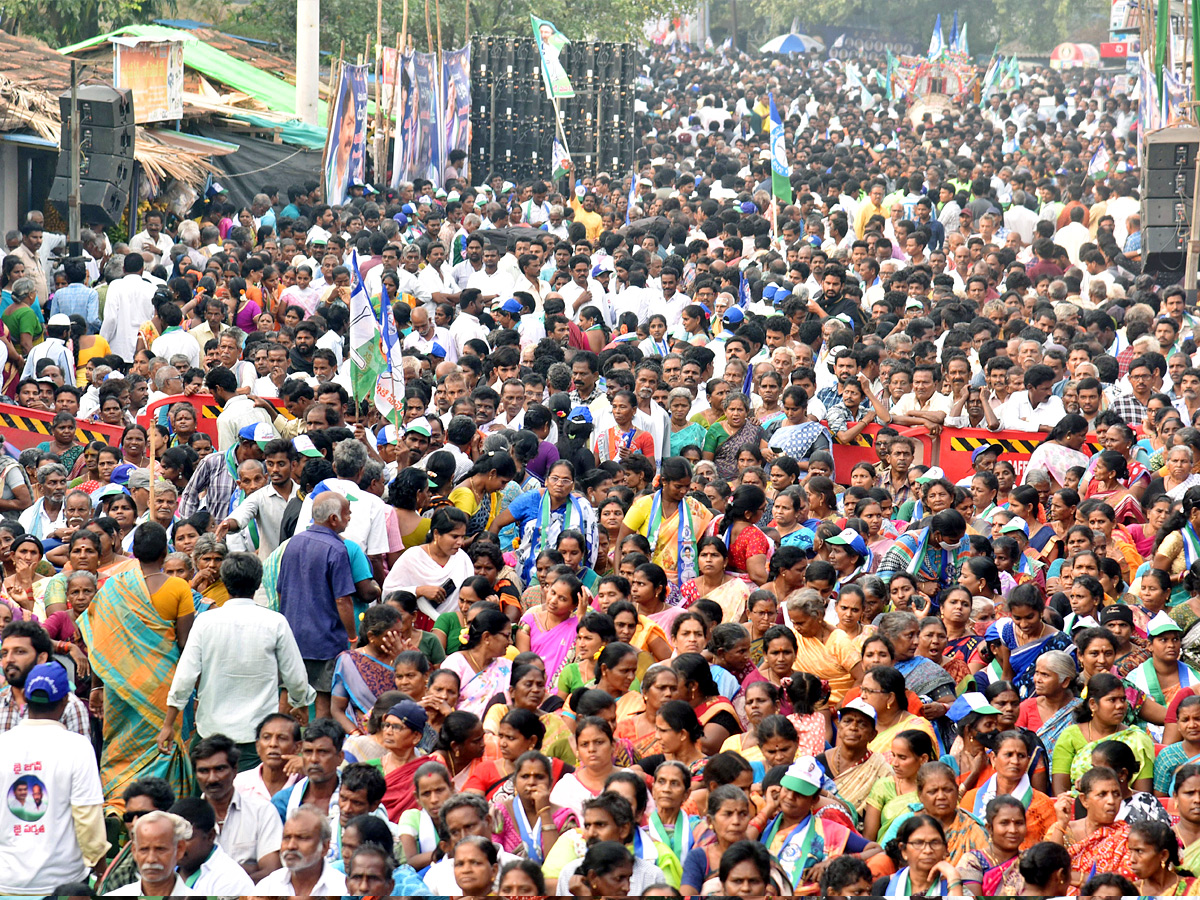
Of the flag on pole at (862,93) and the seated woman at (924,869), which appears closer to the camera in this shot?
the seated woman at (924,869)

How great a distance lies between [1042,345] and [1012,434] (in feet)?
4.94

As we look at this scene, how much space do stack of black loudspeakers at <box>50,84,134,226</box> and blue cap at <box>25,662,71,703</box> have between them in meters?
9.88

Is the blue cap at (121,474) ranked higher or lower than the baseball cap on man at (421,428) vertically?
lower

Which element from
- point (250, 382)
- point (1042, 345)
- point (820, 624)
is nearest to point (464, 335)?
point (250, 382)

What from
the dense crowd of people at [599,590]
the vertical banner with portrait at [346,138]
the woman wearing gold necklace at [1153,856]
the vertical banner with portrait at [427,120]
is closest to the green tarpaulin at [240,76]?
the vertical banner with portrait at [427,120]

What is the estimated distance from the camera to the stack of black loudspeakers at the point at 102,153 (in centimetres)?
1555

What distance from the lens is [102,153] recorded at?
1570 centimetres

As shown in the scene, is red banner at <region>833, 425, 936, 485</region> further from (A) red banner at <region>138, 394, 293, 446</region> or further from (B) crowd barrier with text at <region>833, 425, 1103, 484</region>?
(A) red banner at <region>138, 394, 293, 446</region>

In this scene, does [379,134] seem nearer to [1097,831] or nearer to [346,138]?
[346,138]

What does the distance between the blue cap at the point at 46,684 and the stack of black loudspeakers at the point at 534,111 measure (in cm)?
1999

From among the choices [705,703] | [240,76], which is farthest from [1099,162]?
[705,703]

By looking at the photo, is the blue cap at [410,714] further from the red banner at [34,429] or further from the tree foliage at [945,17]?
the tree foliage at [945,17]

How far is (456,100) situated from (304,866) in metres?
20.5

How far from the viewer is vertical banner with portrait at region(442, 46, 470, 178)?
24859 mm
